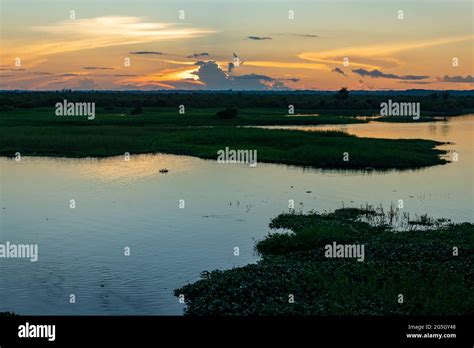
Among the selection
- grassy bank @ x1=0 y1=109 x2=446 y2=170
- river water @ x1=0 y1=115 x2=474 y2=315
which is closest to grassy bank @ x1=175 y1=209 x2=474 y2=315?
river water @ x1=0 y1=115 x2=474 y2=315

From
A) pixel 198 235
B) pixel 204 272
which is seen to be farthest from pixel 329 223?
pixel 204 272

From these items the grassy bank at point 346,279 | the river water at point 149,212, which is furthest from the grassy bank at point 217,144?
the grassy bank at point 346,279

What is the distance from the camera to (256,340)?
15844 mm

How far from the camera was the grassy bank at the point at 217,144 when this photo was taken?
2196 inches

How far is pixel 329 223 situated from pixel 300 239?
362cm

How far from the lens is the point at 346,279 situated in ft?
72.7

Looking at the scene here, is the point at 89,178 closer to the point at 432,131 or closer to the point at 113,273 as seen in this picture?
the point at 113,273

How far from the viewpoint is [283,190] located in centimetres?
4200

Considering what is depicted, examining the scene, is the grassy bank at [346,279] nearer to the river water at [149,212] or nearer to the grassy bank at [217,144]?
the river water at [149,212]

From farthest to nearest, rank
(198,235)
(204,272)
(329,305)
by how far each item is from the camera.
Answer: (198,235), (204,272), (329,305)

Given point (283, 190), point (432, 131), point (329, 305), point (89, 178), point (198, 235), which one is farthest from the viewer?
point (432, 131)

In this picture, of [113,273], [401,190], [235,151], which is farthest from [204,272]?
[235,151]

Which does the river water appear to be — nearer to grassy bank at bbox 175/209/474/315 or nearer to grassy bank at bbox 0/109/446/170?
grassy bank at bbox 175/209/474/315

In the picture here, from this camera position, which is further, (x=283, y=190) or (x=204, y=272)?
(x=283, y=190)
